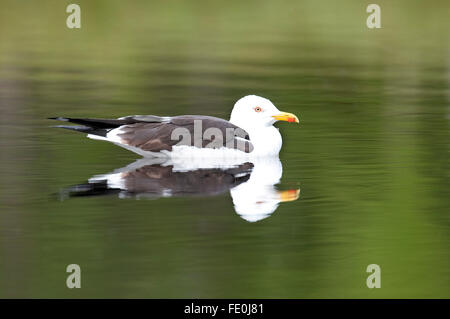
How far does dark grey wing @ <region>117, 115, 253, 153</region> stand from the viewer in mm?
13141

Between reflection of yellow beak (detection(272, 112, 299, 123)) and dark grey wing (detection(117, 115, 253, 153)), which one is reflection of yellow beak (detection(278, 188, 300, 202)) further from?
reflection of yellow beak (detection(272, 112, 299, 123))

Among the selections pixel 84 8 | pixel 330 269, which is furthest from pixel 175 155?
pixel 84 8

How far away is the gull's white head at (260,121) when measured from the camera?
13.6 metres

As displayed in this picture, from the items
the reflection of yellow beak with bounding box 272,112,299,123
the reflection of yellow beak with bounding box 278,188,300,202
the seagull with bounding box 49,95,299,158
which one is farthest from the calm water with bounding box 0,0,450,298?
the reflection of yellow beak with bounding box 272,112,299,123

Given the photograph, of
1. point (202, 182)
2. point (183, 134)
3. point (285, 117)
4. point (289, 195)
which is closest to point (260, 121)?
point (285, 117)

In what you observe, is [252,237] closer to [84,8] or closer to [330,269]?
[330,269]

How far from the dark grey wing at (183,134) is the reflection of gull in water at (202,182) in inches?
8.3

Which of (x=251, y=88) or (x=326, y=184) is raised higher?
(x=251, y=88)

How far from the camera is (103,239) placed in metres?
9.57

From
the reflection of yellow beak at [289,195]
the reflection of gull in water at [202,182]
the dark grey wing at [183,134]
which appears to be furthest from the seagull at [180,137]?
the reflection of yellow beak at [289,195]

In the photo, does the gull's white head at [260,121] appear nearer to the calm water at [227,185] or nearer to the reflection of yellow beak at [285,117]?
the reflection of yellow beak at [285,117]

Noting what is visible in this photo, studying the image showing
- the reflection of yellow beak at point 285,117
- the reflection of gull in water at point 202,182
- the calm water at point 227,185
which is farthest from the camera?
the reflection of yellow beak at point 285,117

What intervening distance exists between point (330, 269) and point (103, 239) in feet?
6.64

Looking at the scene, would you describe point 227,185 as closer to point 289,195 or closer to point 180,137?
point 289,195
